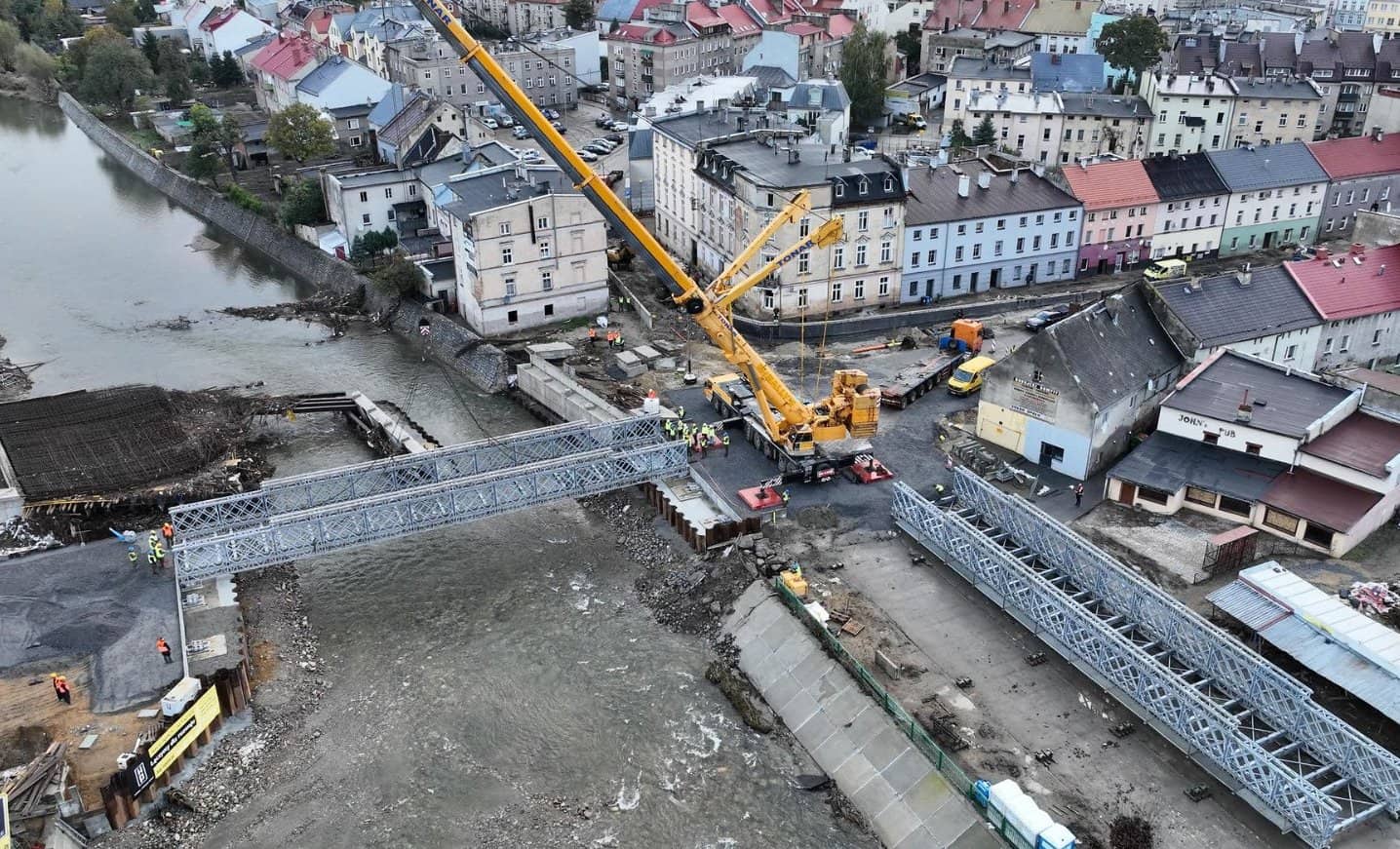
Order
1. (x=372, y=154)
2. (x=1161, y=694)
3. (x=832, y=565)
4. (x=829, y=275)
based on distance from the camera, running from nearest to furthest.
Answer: (x=1161, y=694) → (x=832, y=565) → (x=829, y=275) → (x=372, y=154)

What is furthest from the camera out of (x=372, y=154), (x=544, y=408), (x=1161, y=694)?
(x=372, y=154)

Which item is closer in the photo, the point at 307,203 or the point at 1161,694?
the point at 1161,694

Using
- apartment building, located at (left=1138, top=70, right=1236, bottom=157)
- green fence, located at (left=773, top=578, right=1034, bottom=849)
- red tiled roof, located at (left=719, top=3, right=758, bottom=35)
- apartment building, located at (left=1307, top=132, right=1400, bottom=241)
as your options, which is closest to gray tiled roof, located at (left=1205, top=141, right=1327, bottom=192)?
apartment building, located at (left=1307, top=132, right=1400, bottom=241)

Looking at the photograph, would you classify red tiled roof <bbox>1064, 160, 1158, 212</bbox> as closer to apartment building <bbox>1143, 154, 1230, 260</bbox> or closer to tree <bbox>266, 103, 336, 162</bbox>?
apartment building <bbox>1143, 154, 1230, 260</bbox>

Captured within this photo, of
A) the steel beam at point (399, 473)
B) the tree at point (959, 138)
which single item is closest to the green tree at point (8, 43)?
the tree at point (959, 138)

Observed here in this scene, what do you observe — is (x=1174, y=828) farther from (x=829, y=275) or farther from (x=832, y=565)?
(x=829, y=275)

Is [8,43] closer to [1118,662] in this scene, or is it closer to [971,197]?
[971,197]

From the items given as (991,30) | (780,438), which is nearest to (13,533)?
(780,438)

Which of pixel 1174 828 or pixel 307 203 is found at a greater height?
pixel 307 203
